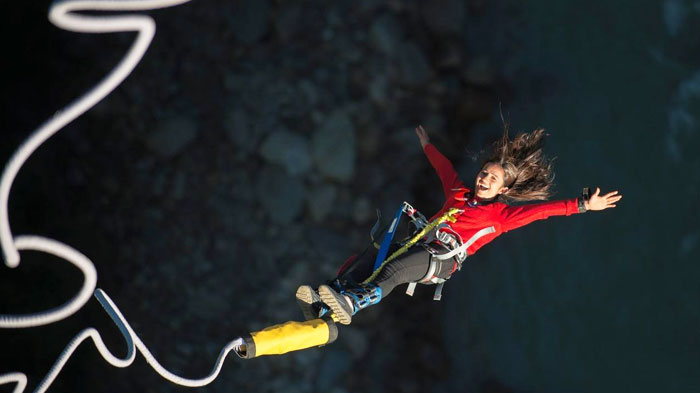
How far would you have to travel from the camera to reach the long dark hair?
3527mm

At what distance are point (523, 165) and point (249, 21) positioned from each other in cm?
284

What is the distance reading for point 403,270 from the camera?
Result: 134 inches

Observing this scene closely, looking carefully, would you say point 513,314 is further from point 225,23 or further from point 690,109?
point 225,23

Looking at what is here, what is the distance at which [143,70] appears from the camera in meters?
5.64

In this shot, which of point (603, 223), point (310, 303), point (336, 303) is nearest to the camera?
point (336, 303)

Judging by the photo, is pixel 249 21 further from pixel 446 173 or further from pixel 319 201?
pixel 446 173

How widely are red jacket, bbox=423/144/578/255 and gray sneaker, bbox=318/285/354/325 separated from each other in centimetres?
64

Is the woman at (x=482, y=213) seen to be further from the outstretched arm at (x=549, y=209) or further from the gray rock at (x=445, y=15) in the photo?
the gray rock at (x=445, y=15)

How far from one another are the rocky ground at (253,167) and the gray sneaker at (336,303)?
2.41 metres

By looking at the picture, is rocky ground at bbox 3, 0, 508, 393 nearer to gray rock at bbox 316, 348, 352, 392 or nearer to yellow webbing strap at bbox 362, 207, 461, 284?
gray rock at bbox 316, 348, 352, 392

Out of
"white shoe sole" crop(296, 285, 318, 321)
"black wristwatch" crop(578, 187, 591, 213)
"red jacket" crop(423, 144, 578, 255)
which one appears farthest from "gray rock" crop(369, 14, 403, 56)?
"white shoe sole" crop(296, 285, 318, 321)

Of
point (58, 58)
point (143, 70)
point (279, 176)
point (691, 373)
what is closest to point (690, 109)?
point (691, 373)

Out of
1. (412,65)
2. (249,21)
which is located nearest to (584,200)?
(412,65)

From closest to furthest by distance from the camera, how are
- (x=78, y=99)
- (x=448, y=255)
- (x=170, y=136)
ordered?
(x=78, y=99) < (x=448, y=255) < (x=170, y=136)
